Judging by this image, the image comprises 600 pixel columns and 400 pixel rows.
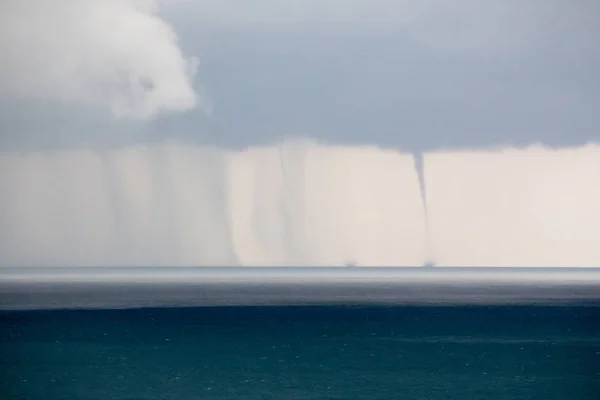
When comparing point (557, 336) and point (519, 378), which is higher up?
point (519, 378)

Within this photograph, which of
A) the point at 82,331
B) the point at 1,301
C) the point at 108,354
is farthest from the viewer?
the point at 1,301

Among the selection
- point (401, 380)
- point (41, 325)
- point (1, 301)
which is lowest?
point (1, 301)

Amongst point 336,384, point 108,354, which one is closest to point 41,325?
point 108,354

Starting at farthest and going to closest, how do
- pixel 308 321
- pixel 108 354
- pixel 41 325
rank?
pixel 308 321, pixel 41 325, pixel 108 354

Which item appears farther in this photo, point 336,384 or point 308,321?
point 308,321

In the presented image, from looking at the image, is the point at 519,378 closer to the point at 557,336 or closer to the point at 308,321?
the point at 557,336

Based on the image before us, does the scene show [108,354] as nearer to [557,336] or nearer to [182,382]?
[182,382]

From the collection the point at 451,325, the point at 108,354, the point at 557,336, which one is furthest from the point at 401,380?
the point at 451,325
